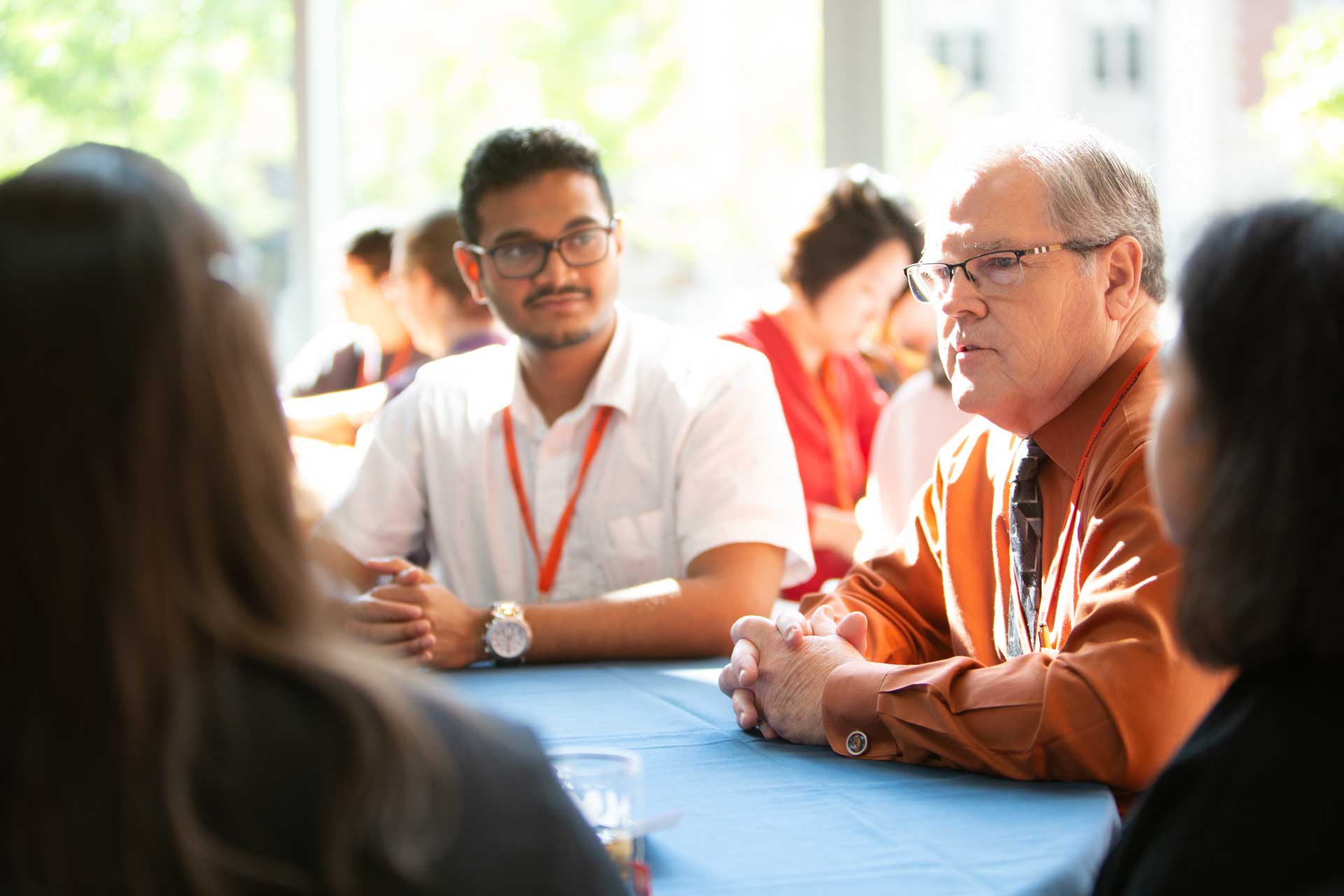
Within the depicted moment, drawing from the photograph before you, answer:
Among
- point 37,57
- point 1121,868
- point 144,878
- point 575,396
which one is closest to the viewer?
point 144,878

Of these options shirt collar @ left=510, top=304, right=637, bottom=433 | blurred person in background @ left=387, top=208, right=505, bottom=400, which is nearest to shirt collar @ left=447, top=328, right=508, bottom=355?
blurred person in background @ left=387, top=208, right=505, bottom=400

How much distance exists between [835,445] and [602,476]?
4.97ft

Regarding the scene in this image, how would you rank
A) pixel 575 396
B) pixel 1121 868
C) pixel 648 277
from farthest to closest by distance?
1. pixel 648 277
2. pixel 575 396
3. pixel 1121 868

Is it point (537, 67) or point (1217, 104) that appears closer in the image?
point (1217, 104)

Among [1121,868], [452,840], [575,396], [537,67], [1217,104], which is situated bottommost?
[1121,868]

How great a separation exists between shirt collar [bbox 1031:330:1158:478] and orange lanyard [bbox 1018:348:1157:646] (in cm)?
1

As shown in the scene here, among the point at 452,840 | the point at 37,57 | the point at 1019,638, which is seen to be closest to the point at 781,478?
the point at 1019,638

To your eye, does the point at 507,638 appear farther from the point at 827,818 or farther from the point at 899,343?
the point at 899,343

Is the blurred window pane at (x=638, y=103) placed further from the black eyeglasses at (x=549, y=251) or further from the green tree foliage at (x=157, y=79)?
the black eyeglasses at (x=549, y=251)

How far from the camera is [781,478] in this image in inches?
104

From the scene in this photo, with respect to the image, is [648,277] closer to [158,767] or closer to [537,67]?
[537,67]

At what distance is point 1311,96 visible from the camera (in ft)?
11.1

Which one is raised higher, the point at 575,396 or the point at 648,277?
the point at 648,277

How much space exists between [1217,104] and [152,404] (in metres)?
4.94
